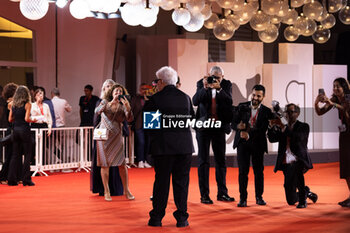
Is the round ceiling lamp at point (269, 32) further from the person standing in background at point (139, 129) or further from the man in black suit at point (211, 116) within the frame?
the man in black suit at point (211, 116)

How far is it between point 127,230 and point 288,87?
28.1 ft

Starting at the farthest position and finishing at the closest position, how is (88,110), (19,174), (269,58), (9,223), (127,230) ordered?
(269,58)
(88,110)
(19,174)
(9,223)
(127,230)

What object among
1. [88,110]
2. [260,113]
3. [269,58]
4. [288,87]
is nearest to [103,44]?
[88,110]

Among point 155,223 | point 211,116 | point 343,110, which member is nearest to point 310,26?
point 343,110

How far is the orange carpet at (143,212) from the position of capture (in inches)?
234

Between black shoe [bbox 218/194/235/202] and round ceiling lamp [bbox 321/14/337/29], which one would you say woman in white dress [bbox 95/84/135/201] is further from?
round ceiling lamp [bbox 321/14/337/29]

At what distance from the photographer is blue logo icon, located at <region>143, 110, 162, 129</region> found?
5984mm

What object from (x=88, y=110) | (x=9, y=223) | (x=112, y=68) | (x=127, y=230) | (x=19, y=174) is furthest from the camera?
(x=112, y=68)

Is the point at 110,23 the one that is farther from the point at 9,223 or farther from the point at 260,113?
the point at 9,223

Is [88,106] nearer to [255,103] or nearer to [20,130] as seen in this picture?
[20,130]

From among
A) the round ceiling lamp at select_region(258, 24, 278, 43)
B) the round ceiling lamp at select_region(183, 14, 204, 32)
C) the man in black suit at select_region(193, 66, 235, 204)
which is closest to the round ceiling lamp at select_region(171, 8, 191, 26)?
the round ceiling lamp at select_region(183, 14, 204, 32)

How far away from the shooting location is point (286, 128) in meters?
7.24

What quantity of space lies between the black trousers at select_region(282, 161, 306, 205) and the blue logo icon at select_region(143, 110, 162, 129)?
2041 mm

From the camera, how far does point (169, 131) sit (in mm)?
5988
